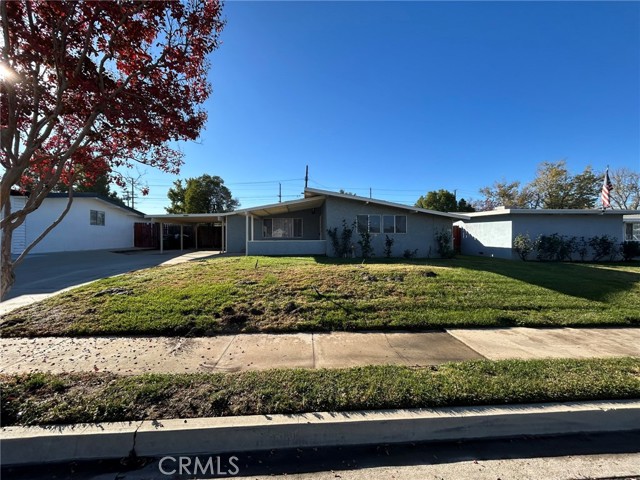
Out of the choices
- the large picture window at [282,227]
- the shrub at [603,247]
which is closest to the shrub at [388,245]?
the large picture window at [282,227]

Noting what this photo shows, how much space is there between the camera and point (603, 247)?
1730 centimetres

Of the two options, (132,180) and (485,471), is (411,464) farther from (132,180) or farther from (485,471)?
(132,180)

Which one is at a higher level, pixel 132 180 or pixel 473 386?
pixel 132 180

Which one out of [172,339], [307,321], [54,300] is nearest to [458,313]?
[307,321]

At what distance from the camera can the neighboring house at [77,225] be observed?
18016 millimetres

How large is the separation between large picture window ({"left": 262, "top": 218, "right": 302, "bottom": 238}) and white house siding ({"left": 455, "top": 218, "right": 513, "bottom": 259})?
11.5 metres

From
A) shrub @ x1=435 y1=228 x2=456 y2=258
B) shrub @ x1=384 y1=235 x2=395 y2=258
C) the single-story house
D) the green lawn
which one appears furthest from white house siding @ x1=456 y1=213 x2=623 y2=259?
the green lawn

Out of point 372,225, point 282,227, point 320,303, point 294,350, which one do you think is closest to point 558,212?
point 372,225

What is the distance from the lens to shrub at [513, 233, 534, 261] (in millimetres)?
16605

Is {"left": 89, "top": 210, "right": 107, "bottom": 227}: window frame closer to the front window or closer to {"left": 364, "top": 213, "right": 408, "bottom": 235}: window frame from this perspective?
{"left": 364, "top": 213, "right": 408, "bottom": 235}: window frame

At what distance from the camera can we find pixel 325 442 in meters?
2.79

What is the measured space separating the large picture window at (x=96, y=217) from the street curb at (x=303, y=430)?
77.4 feet

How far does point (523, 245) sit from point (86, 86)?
18932 millimetres

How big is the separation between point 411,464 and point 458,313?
4423 millimetres
